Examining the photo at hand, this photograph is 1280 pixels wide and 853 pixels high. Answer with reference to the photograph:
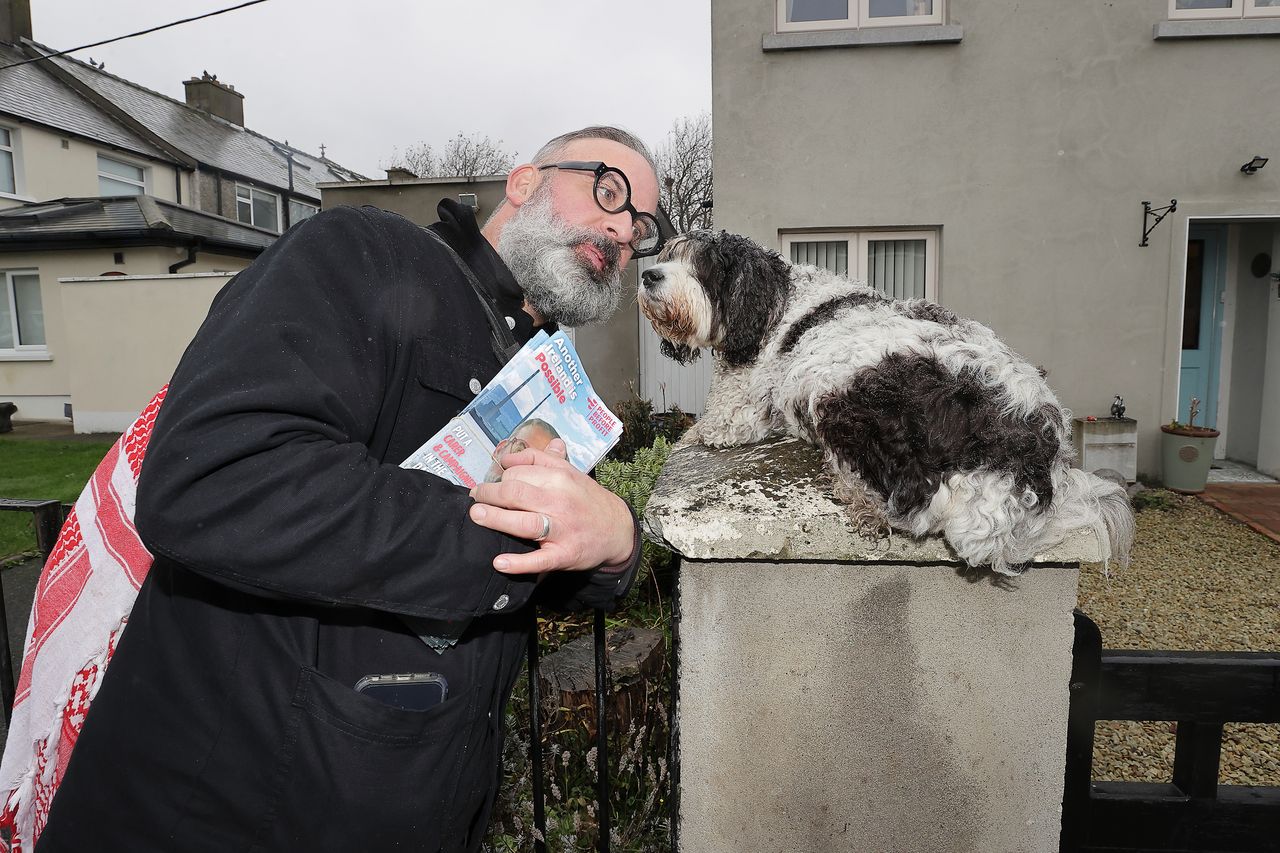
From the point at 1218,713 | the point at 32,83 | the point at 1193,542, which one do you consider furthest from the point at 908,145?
the point at 32,83

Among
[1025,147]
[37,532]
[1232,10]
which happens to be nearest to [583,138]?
[37,532]

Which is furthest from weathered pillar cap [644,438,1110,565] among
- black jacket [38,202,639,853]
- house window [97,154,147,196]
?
house window [97,154,147,196]

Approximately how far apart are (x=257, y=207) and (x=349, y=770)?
97.6 ft

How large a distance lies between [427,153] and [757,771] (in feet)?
137

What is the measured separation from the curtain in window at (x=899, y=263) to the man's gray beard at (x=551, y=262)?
23.0ft

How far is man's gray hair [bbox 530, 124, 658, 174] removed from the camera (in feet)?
6.42

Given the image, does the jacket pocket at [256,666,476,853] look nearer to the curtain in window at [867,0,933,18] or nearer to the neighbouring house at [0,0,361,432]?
the curtain in window at [867,0,933,18]

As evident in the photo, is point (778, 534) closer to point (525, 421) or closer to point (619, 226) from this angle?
point (525, 421)

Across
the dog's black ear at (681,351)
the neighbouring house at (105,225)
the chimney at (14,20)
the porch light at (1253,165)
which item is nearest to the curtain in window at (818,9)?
the porch light at (1253,165)

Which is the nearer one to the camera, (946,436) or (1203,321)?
(946,436)

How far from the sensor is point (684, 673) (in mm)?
1604

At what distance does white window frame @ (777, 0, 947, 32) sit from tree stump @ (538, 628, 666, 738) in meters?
7.18

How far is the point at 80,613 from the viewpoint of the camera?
4.36ft

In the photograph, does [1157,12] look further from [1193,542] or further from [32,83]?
[32,83]
